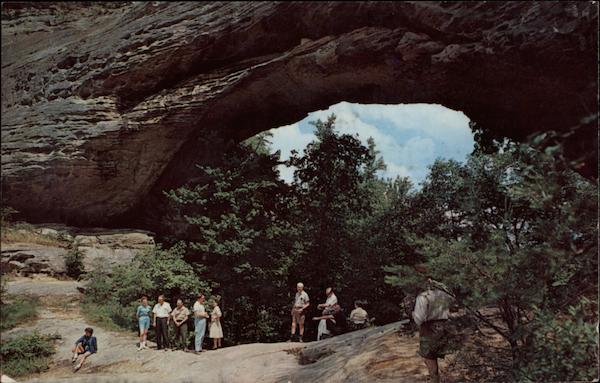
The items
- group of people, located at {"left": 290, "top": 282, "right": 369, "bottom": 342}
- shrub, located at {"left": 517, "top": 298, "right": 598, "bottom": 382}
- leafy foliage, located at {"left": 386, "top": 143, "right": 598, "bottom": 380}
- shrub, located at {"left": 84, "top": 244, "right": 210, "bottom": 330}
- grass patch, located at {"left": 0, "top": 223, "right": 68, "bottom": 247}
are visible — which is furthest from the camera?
grass patch, located at {"left": 0, "top": 223, "right": 68, "bottom": 247}

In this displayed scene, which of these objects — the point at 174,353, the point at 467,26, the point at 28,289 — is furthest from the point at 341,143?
the point at 28,289

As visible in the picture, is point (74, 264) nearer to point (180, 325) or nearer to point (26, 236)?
point (26, 236)

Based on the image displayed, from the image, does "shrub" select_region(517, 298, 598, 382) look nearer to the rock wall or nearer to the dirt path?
the dirt path

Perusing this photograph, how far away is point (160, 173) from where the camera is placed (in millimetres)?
14672

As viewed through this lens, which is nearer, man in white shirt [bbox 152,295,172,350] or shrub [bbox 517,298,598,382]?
shrub [bbox 517,298,598,382]

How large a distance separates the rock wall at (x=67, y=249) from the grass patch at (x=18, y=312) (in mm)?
1717

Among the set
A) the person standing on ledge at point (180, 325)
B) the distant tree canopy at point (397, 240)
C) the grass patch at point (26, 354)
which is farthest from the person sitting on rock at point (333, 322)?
the grass patch at point (26, 354)

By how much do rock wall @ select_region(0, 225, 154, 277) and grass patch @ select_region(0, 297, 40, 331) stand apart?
5.63 ft

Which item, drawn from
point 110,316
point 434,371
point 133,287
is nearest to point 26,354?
point 110,316

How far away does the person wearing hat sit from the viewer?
6.42 meters

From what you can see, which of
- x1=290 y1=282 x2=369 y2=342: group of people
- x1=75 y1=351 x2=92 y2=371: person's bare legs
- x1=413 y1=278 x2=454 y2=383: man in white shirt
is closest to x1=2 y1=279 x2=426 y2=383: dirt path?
x1=75 y1=351 x2=92 y2=371: person's bare legs

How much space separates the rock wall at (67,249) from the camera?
12672 mm

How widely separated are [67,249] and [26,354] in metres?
4.55

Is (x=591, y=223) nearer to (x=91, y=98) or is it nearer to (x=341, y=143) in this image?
(x=341, y=143)
